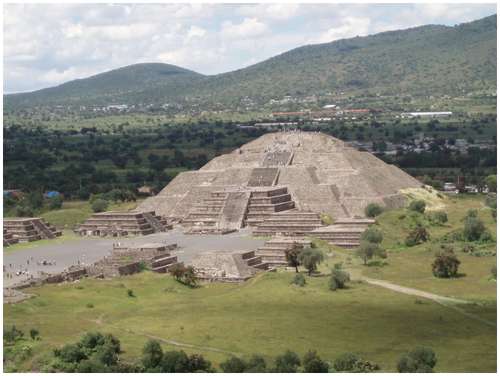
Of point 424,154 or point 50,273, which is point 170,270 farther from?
point 424,154

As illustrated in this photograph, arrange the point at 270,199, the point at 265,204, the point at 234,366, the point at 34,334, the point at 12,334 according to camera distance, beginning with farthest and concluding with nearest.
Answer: the point at 270,199
the point at 265,204
the point at 34,334
the point at 12,334
the point at 234,366

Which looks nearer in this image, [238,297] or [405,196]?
[238,297]

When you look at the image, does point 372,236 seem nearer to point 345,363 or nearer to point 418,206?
point 418,206

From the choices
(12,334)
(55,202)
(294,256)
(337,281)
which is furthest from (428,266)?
(55,202)

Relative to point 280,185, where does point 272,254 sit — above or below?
below

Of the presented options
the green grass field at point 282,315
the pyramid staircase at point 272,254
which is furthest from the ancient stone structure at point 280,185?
the green grass field at point 282,315

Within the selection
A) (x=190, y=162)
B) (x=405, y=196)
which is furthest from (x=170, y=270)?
(x=190, y=162)

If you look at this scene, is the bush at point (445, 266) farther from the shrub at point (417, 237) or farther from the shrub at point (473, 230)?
the shrub at point (473, 230)
